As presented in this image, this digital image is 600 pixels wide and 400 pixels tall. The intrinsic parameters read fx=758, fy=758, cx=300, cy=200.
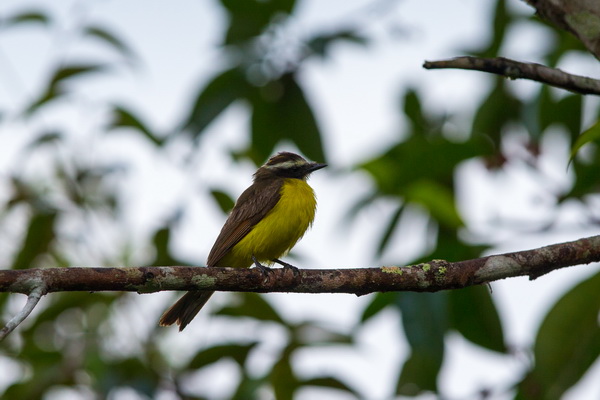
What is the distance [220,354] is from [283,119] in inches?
64.7

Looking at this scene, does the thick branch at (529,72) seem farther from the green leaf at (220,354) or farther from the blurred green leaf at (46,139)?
the blurred green leaf at (46,139)

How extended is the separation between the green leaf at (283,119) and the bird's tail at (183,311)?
40.0 inches

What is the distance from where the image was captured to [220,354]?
16.9 ft

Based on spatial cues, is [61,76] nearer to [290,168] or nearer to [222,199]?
[222,199]

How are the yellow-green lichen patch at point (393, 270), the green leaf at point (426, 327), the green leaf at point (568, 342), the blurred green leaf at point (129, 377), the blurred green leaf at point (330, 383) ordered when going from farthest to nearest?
the blurred green leaf at point (330, 383) → the blurred green leaf at point (129, 377) → the green leaf at point (568, 342) → the green leaf at point (426, 327) → the yellow-green lichen patch at point (393, 270)

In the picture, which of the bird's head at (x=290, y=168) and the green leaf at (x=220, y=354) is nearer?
the green leaf at (x=220, y=354)

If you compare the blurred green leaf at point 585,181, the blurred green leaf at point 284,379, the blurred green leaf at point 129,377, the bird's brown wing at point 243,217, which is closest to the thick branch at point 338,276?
the blurred green leaf at point 585,181

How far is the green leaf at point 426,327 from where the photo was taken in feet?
12.7

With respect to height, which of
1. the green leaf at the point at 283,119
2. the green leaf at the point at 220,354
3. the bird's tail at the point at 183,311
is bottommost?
the green leaf at the point at 220,354

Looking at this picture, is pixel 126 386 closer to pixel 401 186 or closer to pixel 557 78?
pixel 401 186

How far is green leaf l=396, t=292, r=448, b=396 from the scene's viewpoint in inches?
153

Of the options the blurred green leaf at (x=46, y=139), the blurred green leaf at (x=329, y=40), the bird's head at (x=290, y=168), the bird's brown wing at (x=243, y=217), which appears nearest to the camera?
the blurred green leaf at (x=329, y=40)

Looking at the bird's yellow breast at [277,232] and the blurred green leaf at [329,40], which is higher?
the blurred green leaf at [329,40]

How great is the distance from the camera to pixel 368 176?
5301 mm
